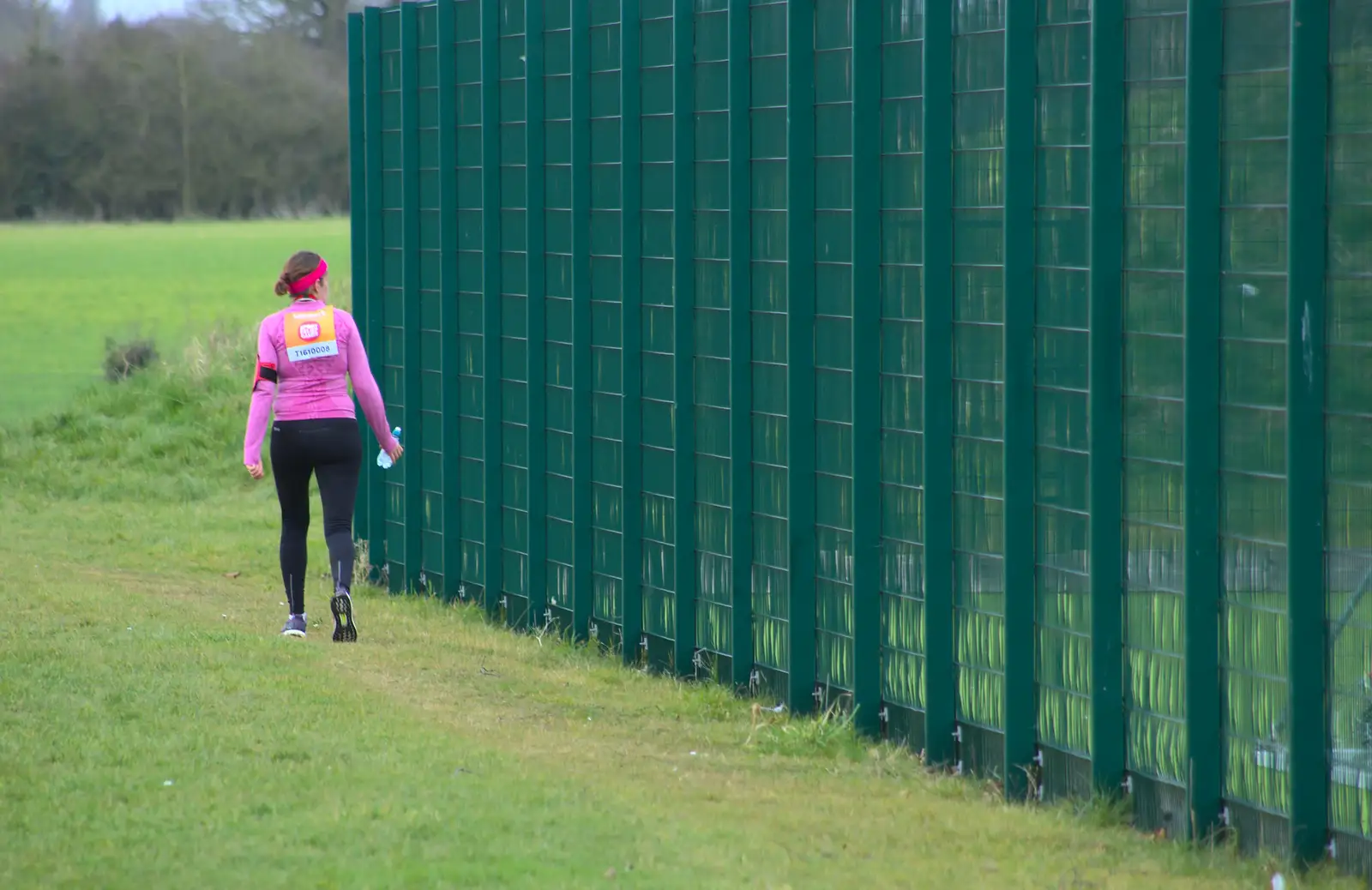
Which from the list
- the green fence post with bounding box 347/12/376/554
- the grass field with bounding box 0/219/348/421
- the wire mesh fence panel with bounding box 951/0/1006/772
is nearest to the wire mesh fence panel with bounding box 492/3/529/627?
the green fence post with bounding box 347/12/376/554

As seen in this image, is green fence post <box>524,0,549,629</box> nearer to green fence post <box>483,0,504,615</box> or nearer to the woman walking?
green fence post <box>483,0,504,615</box>

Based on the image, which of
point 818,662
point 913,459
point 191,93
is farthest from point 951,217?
point 191,93

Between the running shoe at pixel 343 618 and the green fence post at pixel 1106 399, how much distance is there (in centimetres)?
416

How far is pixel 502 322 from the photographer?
10711mm

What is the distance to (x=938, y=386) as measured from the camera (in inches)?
284

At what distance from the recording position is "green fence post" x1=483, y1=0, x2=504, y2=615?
10.6 metres

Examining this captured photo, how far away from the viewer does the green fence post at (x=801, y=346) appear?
7.98 metres

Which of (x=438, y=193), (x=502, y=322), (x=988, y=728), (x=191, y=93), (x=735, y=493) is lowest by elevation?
(x=988, y=728)

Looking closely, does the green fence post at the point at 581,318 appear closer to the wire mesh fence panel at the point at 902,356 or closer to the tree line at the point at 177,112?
the wire mesh fence panel at the point at 902,356

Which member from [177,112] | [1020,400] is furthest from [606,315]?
[177,112]

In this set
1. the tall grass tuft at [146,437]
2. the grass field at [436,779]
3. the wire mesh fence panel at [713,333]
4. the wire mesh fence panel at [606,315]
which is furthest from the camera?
the tall grass tuft at [146,437]

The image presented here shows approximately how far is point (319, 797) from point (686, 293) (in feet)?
11.3

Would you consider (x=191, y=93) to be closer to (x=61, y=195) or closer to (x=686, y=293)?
(x=61, y=195)

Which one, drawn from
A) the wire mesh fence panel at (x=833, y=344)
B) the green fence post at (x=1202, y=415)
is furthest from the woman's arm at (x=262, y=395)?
the green fence post at (x=1202, y=415)
